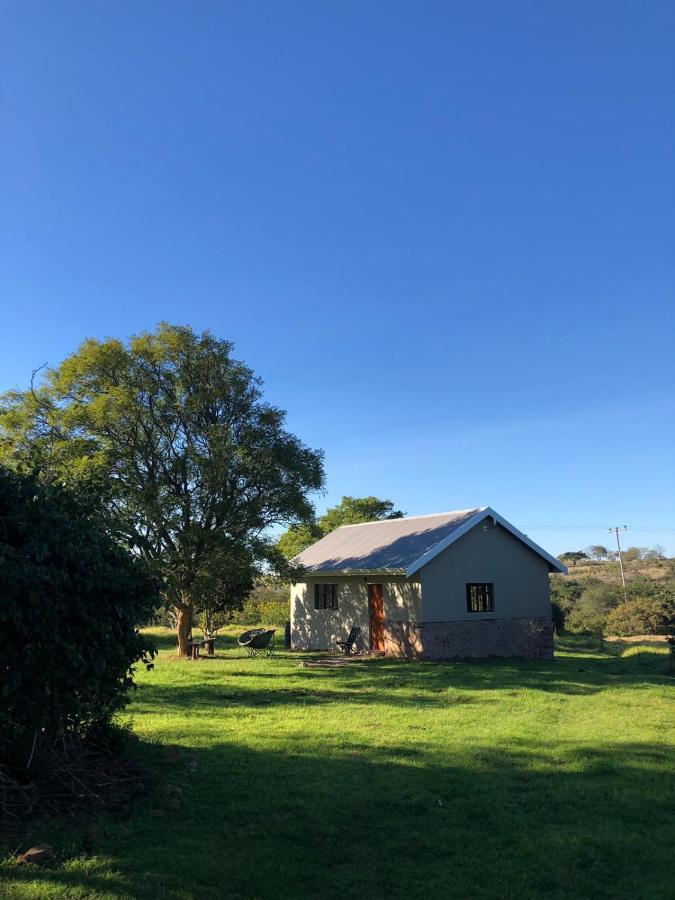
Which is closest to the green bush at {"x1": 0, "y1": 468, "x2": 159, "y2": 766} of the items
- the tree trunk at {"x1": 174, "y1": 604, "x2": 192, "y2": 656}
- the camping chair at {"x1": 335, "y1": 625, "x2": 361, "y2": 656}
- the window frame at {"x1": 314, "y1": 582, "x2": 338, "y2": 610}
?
the tree trunk at {"x1": 174, "y1": 604, "x2": 192, "y2": 656}

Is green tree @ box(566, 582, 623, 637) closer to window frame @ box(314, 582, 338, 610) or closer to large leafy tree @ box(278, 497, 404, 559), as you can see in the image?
large leafy tree @ box(278, 497, 404, 559)

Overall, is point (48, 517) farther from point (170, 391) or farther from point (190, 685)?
point (170, 391)

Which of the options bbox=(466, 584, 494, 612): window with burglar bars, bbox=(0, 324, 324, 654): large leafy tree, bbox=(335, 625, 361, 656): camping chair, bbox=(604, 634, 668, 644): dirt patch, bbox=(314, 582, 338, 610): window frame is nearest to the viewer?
bbox=(0, 324, 324, 654): large leafy tree

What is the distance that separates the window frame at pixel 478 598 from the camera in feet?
72.8

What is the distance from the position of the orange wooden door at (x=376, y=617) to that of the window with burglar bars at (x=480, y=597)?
3.12 m

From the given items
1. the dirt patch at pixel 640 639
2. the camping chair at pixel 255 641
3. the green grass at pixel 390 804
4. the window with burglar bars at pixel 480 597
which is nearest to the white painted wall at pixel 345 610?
the window with burglar bars at pixel 480 597

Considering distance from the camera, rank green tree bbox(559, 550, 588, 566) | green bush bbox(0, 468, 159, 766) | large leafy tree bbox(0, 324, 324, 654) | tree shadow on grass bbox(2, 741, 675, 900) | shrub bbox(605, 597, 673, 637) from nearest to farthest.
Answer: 1. tree shadow on grass bbox(2, 741, 675, 900)
2. green bush bbox(0, 468, 159, 766)
3. large leafy tree bbox(0, 324, 324, 654)
4. shrub bbox(605, 597, 673, 637)
5. green tree bbox(559, 550, 588, 566)

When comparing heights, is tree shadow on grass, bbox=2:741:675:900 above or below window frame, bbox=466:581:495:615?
below

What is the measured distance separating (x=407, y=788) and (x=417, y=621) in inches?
552

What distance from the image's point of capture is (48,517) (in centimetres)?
670

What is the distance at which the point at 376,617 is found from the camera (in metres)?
23.5

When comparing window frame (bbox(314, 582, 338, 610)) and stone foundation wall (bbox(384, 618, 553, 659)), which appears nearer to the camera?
stone foundation wall (bbox(384, 618, 553, 659))

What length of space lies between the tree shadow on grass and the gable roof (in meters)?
12.3

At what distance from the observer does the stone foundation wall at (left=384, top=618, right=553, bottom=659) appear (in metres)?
21.1
